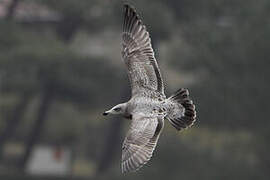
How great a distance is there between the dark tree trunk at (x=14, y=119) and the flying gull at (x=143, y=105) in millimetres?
12447

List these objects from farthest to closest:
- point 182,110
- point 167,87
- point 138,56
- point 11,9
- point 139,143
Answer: point 167,87
point 11,9
point 138,56
point 182,110
point 139,143

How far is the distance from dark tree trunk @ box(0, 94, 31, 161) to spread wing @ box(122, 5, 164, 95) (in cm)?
1239

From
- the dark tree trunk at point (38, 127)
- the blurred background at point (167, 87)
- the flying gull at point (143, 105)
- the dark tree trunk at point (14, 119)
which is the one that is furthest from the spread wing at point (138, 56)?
the dark tree trunk at point (38, 127)

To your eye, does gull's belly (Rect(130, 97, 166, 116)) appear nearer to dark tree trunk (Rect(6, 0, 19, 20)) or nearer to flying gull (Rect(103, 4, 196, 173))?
flying gull (Rect(103, 4, 196, 173))

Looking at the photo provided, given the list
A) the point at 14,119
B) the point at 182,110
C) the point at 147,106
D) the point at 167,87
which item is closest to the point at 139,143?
the point at 147,106

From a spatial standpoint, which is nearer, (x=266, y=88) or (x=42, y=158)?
(x=266, y=88)

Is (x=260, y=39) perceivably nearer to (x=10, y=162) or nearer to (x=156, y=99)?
(x=10, y=162)

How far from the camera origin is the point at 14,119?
22.9 meters

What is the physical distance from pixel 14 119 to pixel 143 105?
13866 millimetres

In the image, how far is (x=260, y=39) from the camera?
19.6 m

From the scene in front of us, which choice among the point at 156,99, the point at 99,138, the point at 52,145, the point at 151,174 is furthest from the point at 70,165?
the point at 156,99

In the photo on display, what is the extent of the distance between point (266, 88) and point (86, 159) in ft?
27.5

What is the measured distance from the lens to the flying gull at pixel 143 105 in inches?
353

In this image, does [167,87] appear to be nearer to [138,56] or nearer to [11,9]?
[11,9]
